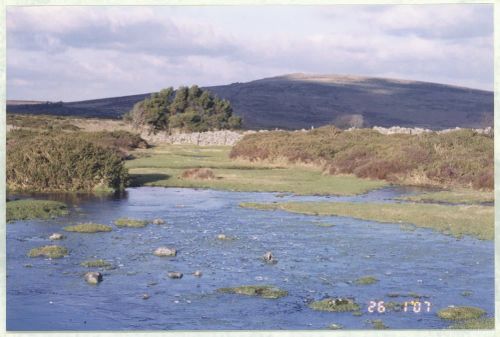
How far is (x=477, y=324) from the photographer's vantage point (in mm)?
17031

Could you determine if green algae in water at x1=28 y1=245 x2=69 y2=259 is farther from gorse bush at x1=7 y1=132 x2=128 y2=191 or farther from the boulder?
gorse bush at x1=7 y1=132 x2=128 y2=191

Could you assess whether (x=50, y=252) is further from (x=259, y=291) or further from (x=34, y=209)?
(x=34, y=209)

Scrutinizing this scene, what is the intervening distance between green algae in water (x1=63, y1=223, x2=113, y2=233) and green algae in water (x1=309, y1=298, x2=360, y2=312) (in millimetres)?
11615

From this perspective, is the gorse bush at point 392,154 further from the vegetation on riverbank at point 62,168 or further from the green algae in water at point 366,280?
the green algae in water at point 366,280

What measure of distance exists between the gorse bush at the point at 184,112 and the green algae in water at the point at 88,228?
236ft

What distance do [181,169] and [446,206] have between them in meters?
22.9

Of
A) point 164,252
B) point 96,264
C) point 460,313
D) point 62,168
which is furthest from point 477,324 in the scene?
point 62,168

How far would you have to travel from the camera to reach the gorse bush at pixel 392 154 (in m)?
46.0

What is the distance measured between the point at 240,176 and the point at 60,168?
13233mm

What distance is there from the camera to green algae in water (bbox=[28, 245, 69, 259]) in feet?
75.7

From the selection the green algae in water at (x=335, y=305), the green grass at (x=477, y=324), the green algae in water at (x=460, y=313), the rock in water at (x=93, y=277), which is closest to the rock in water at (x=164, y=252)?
the rock in water at (x=93, y=277)

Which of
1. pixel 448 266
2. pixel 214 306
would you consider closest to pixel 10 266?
pixel 214 306

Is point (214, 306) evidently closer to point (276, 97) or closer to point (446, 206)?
point (446, 206)

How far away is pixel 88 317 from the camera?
17219 millimetres
